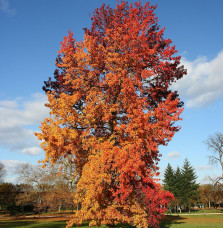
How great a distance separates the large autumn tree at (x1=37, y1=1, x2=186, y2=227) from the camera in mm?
11198

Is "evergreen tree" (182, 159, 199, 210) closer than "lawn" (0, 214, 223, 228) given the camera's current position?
No

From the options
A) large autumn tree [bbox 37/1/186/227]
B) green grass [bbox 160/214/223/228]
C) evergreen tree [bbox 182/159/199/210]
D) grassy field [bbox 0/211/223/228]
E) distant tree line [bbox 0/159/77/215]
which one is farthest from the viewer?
evergreen tree [bbox 182/159/199/210]

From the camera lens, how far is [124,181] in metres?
11.2

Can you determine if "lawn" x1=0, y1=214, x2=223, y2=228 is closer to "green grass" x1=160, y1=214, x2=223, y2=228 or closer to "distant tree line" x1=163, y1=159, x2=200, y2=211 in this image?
"green grass" x1=160, y1=214, x2=223, y2=228

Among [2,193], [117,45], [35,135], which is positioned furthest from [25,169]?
[117,45]

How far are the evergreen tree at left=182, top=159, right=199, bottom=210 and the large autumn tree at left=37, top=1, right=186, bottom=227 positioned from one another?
4951 cm

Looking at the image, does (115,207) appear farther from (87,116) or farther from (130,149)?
(87,116)

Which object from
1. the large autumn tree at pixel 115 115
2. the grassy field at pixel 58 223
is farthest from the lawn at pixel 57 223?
the large autumn tree at pixel 115 115

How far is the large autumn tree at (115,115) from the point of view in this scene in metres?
11.2

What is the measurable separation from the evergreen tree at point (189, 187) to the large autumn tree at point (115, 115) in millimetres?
49511

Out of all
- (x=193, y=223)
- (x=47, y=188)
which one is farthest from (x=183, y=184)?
(x=47, y=188)

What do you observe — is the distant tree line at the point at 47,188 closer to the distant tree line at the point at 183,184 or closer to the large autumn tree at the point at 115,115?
the large autumn tree at the point at 115,115

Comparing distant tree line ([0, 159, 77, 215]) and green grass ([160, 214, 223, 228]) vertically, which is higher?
distant tree line ([0, 159, 77, 215])

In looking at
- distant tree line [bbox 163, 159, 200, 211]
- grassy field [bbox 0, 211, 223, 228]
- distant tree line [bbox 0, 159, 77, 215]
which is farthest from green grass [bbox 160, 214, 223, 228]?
distant tree line [bbox 163, 159, 200, 211]
